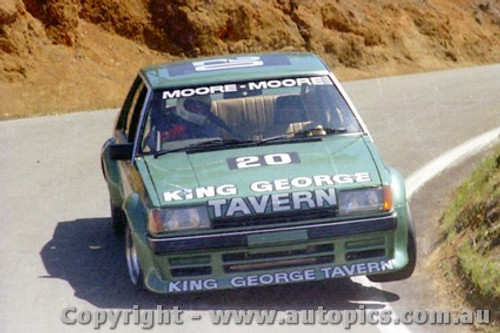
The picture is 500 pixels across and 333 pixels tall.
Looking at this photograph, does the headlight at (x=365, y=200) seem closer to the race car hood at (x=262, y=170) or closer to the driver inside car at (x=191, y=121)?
the race car hood at (x=262, y=170)

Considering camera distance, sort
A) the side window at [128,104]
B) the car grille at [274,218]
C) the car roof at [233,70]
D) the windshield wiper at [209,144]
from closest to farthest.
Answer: the car grille at [274,218], the windshield wiper at [209,144], the car roof at [233,70], the side window at [128,104]

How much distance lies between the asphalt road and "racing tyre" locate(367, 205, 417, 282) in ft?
0.32

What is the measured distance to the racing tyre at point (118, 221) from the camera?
9.98 metres

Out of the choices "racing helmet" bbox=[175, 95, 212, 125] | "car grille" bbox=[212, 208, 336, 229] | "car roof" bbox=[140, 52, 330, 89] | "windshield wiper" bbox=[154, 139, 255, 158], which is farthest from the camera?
"car roof" bbox=[140, 52, 330, 89]

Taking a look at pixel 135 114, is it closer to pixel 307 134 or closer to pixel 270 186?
pixel 307 134

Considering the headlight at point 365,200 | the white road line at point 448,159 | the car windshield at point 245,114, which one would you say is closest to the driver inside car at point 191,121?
the car windshield at point 245,114

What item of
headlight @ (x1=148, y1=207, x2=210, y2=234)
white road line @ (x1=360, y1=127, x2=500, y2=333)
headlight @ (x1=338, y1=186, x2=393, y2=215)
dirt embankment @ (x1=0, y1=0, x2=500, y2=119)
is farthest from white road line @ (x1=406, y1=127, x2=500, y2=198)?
dirt embankment @ (x1=0, y1=0, x2=500, y2=119)

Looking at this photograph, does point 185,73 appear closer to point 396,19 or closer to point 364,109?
point 364,109

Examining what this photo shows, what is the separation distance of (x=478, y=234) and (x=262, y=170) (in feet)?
6.28

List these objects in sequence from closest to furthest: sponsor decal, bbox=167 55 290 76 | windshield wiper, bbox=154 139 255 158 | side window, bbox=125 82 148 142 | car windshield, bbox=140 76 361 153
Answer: windshield wiper, bbox=154 139 255 158, car windshield, bbox=140 76 361 153, side window, bbox=125 82 148 142, sponsor decal, bbox=167 55 290 76

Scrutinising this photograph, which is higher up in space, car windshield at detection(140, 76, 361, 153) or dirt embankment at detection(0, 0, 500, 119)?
car windshield at detection(140, 76, 361, 153)

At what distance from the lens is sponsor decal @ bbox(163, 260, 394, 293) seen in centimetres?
761

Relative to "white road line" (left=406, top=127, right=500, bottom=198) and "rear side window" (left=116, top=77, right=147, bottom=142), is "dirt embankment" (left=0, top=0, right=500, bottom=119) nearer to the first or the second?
"white road line" (left=406, top=127, right=500, bottom=198)

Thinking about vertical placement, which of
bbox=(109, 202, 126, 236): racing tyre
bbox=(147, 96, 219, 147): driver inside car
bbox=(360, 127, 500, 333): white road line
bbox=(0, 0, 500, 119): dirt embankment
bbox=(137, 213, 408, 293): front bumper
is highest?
bbox=(147, 96, 219, 147): driver inside car
